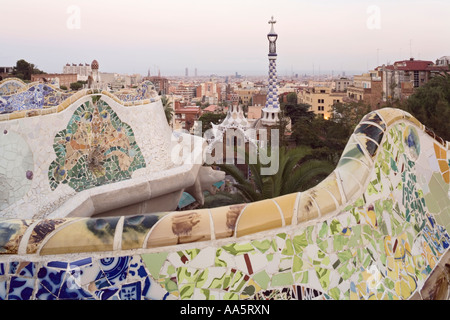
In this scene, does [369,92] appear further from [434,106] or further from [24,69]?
[24,69]

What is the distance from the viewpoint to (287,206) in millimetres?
1298

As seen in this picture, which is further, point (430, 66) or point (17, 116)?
point (430, 66)

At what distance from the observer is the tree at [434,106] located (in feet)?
30.3

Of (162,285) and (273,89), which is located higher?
(273,89)

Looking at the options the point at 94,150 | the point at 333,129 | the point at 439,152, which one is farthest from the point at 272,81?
the point at 439,152

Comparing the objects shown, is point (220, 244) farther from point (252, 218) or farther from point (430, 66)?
point (430, 66)

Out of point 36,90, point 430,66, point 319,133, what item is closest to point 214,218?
point 36,90

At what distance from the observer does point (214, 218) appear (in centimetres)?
122

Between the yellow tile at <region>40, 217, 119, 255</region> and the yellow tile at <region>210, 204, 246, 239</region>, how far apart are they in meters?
0.29

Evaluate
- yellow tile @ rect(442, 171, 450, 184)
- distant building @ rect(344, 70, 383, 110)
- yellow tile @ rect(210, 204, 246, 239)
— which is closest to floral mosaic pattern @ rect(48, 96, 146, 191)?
yellow tile @ rect(210, 204, 246, 239)

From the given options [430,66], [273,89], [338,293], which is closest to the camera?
[338,293]

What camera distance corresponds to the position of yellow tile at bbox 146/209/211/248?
1.16 meters

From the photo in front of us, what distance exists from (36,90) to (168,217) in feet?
15.6

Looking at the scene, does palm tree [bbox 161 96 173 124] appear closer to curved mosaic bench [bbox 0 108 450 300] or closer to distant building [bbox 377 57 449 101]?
distant building [bbox 377 57 449 101]
